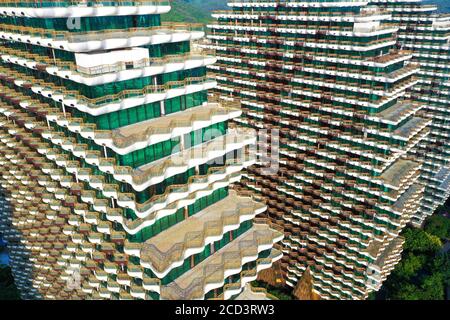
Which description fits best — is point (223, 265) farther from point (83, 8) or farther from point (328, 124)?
point (328, 124)

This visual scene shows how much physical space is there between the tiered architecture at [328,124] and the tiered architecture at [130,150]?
920 inches

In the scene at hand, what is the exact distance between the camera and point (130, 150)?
113 ft

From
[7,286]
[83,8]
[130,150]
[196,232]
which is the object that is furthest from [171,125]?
[7,286]

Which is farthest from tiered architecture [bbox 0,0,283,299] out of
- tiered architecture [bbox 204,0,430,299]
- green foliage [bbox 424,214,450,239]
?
green foliage [bbox 424,214,450,239]

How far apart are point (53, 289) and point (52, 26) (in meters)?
42.0

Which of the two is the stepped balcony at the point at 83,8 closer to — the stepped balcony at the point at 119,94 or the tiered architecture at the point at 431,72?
the stepped balcony at the point at 119,94

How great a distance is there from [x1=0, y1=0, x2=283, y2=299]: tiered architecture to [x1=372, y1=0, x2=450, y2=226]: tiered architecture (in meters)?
61.1

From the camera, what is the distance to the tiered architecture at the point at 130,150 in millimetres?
35688

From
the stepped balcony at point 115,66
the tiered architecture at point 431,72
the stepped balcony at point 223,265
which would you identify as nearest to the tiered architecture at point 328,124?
the tiered architecture at point 431,72

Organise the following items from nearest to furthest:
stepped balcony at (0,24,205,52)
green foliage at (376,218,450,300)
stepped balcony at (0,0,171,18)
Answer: stepped balcony at (0,0,171,18)
stepped balcony at (0,24,205,52)
green foliage at (376,218,450,300)

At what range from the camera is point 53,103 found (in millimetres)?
43500

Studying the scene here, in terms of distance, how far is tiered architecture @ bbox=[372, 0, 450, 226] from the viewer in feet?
279

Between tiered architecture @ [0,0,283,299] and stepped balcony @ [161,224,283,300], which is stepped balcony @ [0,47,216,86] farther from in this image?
stepped balcony @ [161,224,283,300]
